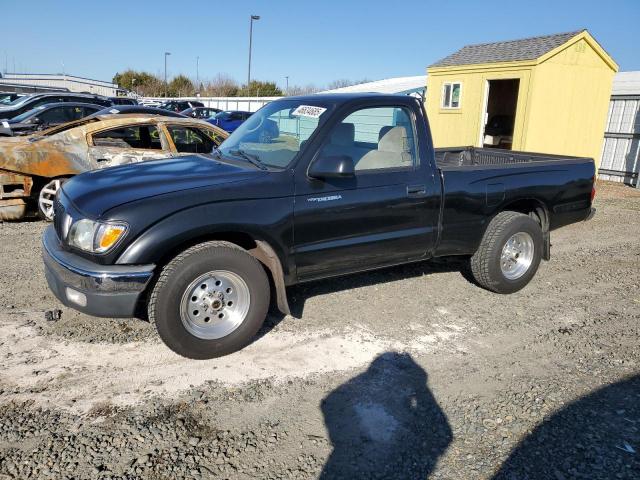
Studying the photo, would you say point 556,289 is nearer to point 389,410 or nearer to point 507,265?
point 507,265

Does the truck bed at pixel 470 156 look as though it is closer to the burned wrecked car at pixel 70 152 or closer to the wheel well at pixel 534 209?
the wheel well at pixel 534 209

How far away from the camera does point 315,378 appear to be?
3596mm

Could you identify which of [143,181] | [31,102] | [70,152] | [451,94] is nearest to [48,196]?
[70,152]

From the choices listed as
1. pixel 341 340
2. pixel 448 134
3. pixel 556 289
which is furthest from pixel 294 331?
pixel 448 134

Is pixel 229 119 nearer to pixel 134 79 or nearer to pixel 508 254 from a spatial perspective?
pixel 508 254

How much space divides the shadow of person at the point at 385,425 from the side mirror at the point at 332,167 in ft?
4.69

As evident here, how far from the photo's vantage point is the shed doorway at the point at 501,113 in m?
15.4

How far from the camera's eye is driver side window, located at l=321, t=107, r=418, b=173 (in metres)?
4.29

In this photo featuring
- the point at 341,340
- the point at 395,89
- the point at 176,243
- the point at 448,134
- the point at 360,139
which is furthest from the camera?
the point at 395,89

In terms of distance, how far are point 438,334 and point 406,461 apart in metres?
1.72

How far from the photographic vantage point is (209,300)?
368 cm

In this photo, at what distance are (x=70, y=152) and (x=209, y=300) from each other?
478 centimetres

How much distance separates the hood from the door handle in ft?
4.27

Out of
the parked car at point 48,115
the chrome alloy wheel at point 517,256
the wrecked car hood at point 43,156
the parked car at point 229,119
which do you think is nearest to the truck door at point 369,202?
the chrome alloy wheel at point 517,256
